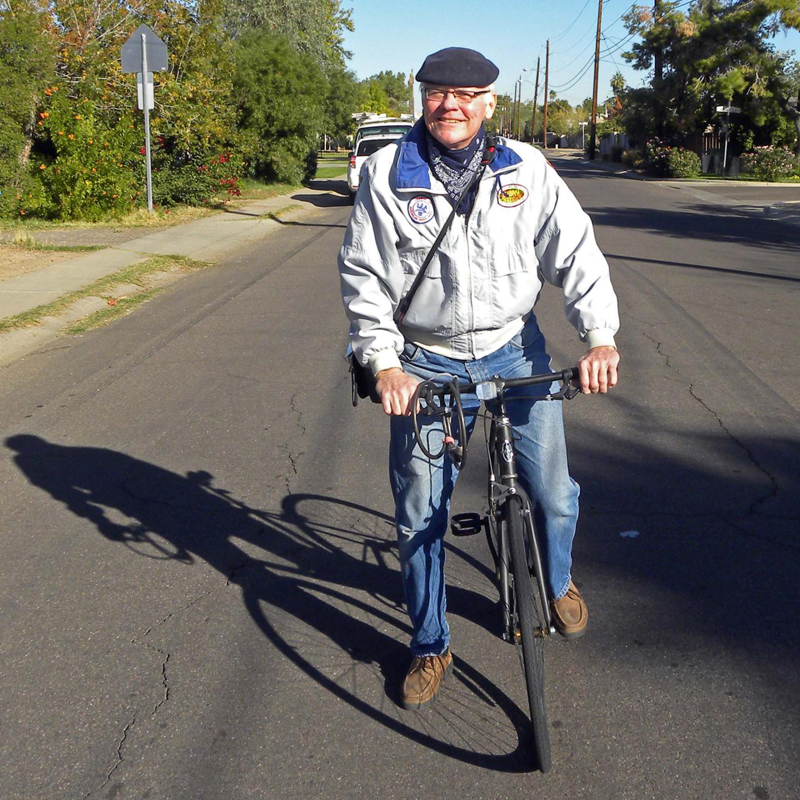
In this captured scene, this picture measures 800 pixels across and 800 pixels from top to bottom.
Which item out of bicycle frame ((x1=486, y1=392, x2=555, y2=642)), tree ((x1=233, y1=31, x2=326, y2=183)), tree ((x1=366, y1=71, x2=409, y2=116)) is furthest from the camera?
tree ((x1=366, y1=71, x2=409, y2=116))

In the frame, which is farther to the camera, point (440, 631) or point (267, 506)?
point (267, 506)

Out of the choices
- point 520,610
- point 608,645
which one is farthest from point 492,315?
point 608,645

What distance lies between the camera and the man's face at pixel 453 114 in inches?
112

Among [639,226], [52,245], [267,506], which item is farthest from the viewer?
[639,226]

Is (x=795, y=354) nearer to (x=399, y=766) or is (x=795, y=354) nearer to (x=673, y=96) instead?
(x=399, y=766)

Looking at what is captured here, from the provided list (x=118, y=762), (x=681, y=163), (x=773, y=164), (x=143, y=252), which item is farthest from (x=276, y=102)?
(x=118, y=762)

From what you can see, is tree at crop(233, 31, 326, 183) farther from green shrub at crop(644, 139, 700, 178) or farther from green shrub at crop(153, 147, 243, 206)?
green shrub at crop(644, 139, 700, 178)

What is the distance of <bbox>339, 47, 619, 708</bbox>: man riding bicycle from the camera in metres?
2.86

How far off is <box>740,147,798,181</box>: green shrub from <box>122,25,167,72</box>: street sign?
29.2 metres

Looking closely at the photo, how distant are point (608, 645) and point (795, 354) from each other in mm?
5153

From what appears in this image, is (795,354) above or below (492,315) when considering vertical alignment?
below

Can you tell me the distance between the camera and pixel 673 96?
44531 millimetres

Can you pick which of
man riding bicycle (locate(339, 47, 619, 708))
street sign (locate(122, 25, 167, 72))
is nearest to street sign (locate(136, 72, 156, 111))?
Answer: street sign (locate(122, 25, 167, 72))

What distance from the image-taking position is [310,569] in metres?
4.26
